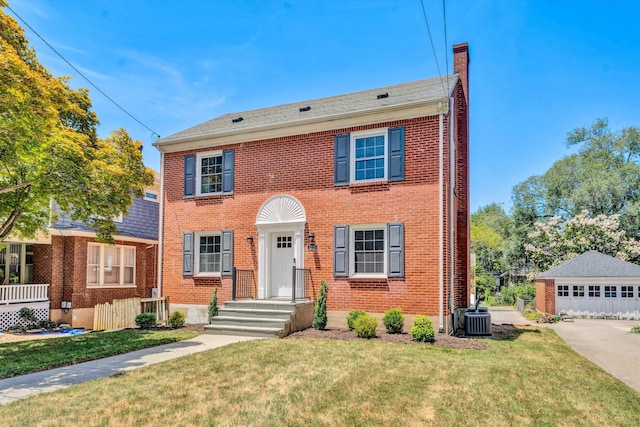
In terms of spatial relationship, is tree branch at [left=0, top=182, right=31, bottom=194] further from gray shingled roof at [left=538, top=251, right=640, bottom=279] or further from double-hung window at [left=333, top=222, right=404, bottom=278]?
gray shingled roof at [left=538, top=251, right=640, bottom=279]

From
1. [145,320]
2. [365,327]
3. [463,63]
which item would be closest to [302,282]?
[365,327]

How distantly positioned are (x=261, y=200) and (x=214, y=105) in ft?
24.1

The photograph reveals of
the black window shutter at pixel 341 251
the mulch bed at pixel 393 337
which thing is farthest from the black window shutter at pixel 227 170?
the mulch bed at pixel 393 337

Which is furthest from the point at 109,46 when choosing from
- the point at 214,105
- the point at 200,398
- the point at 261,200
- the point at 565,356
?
the point at 565,356

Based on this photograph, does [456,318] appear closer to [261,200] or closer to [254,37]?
[261,200]

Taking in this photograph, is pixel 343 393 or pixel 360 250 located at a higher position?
pixel 360 250

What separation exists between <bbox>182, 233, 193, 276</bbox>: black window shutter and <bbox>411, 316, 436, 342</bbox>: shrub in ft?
25.1

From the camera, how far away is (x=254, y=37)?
13461 mm

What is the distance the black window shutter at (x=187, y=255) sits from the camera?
555 inches

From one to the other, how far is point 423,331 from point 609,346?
568 centimetres

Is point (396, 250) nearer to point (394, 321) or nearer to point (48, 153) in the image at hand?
point (394, 321)

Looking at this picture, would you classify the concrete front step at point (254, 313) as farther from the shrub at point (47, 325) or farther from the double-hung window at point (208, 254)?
the shrub at point (47, 325)

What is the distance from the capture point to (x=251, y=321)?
11.2m

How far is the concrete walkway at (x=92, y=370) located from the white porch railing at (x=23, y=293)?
29.5 ft
